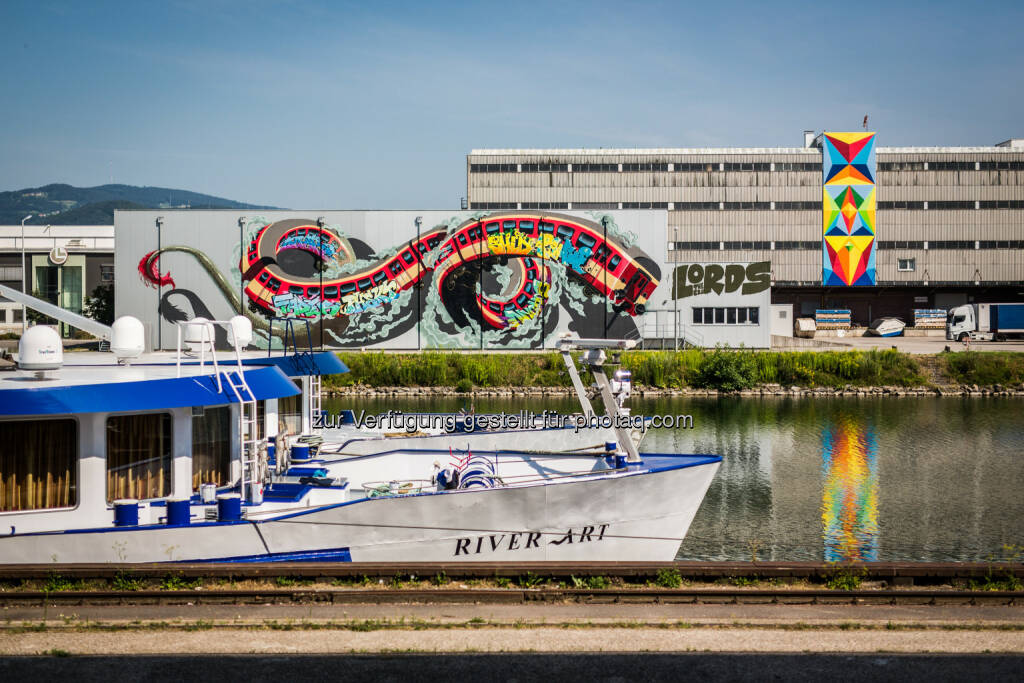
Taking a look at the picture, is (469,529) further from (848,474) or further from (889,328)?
(889,328)

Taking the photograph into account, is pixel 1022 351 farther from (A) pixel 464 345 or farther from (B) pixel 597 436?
(B) pixel 597 436

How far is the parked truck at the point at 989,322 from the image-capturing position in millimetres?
71812

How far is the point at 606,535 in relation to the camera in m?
15.2

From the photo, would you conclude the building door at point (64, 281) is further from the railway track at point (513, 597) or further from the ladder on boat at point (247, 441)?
the railway track at point (513, 597)

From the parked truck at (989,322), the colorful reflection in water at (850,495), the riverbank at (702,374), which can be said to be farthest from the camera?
the parked truck at (989,322)

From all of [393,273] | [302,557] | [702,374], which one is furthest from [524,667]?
[393,273]

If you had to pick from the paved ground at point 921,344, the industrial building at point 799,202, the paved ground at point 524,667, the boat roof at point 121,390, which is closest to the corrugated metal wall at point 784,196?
the industrial building at point 799,202

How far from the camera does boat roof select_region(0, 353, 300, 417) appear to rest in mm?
13109

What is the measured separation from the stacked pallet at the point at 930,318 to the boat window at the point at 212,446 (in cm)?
7780

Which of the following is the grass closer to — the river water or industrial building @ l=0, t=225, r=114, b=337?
the river water

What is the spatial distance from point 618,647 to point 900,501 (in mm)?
16675

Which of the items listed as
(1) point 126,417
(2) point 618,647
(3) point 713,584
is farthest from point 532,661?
(1) point 126,417

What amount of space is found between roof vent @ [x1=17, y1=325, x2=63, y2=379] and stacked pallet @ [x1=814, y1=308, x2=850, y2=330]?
250 feet

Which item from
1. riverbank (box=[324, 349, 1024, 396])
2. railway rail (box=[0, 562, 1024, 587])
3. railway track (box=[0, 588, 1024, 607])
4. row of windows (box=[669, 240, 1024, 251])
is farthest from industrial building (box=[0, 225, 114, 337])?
railway track (box=[0, 588, 1024, 607])
